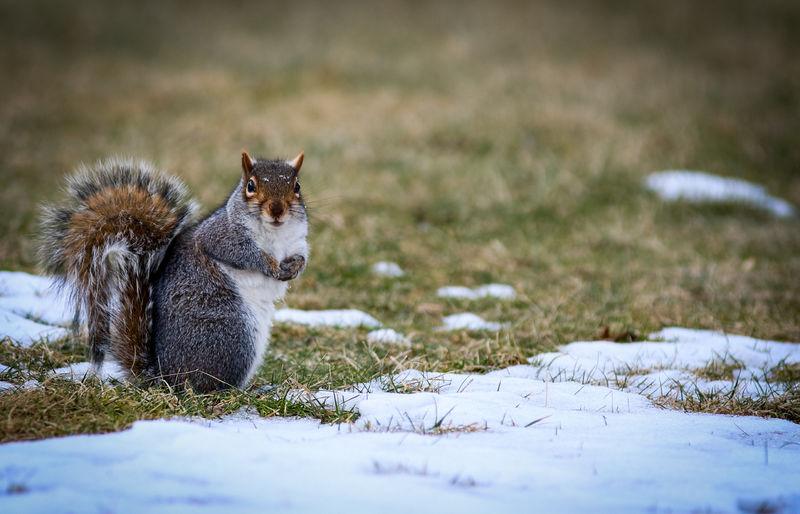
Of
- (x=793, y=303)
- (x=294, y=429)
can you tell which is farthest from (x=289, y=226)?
(x=793, y=303)

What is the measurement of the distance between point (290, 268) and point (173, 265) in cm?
47

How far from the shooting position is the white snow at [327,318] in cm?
466

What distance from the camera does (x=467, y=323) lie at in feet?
15.9

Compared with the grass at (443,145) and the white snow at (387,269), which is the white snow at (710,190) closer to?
the grass at (443,145)

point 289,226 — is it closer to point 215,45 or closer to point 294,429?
point 294,429

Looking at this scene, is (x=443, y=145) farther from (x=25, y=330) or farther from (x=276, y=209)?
(x=276, y=209)

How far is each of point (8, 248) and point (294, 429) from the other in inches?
146

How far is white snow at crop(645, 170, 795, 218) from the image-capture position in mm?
8281

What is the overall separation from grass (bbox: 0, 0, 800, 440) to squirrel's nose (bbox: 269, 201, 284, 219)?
680mm

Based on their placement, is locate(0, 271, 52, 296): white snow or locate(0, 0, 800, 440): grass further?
locate(0, 0, 800, 440): grass

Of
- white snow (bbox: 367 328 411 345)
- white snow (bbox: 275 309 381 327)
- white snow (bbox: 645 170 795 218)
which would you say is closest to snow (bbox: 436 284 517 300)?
white snow (bbox: 275 309 381 327)

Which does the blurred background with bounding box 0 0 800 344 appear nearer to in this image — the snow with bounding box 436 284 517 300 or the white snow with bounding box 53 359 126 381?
the snow with bounding box 436 284 517 300

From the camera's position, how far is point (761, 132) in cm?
1031

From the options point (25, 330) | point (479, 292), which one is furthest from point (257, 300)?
point (479, 292)
